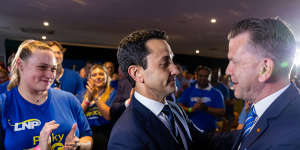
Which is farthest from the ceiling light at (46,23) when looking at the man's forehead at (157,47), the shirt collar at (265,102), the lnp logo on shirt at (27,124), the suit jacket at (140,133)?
the shirt collar at (265,102)

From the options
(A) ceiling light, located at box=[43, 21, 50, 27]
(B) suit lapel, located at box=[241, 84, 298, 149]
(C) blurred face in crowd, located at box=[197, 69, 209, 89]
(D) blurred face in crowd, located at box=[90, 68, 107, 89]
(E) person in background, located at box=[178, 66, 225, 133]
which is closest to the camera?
(B) suit lapel, located at box=[241, 84, 298, 149]

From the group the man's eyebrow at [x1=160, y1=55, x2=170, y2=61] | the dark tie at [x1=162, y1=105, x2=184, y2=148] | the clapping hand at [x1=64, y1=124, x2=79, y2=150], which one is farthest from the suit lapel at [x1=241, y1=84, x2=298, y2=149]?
the clapping hand at [x1=64, y1=124, x2=79, y2=150]

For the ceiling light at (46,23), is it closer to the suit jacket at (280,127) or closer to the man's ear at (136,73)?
the man's ear at (136,73)

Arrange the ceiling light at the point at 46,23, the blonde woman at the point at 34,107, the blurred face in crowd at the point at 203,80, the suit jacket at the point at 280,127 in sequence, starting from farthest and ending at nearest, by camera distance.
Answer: the ceiling light at the point at 46,23
the blurred face in crowd at the point at 203,80
the blonde woman at the point at 34,107
the suit jacket at the point at 280,127

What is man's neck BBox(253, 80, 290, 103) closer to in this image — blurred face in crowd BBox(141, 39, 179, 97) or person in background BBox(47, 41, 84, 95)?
blurred face in crowd BBox(141, 39, 179, 97)

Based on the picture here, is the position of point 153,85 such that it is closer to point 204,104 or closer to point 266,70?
point 266,70

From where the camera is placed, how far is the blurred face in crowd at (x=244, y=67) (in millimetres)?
1061

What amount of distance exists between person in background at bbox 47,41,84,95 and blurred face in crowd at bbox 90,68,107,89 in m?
0.20

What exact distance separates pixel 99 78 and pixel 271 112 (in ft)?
7.75

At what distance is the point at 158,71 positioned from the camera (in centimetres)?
134

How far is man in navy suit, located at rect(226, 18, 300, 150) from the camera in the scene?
37.8 inches

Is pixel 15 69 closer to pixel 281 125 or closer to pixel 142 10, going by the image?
pixel 281 125

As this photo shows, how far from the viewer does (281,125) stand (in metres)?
0.93

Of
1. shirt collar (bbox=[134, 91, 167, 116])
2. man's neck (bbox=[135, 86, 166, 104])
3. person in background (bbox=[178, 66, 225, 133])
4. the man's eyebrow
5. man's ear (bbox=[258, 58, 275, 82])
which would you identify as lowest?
person in background (bbox=[178, 66, 225, 133])
